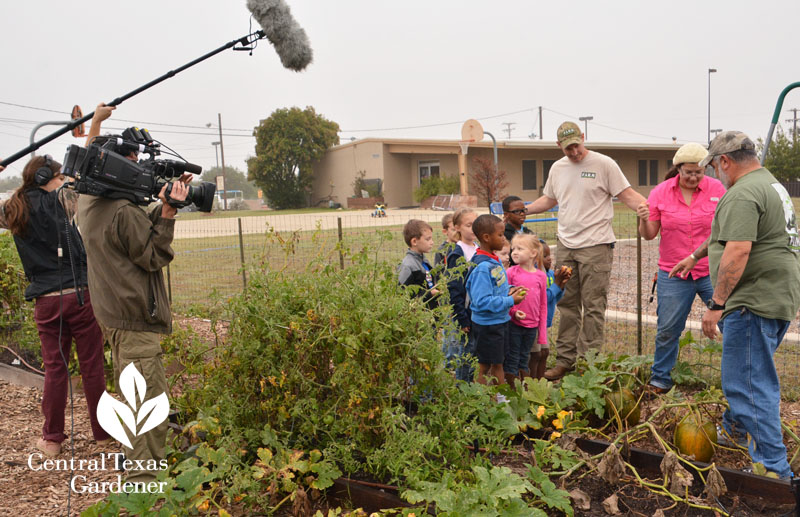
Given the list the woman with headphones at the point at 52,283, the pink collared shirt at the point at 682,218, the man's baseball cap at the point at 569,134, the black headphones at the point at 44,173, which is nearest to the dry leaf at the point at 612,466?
the pink collared shirt at the point at 682,218

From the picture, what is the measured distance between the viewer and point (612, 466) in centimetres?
336

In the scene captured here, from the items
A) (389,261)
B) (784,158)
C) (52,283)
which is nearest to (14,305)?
(52,283)

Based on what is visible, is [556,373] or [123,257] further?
[556,373]

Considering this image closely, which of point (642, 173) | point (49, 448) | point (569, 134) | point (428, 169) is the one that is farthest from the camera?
point (642, 173)

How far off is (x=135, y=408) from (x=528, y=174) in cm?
3920

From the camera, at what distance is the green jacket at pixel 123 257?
337 cm

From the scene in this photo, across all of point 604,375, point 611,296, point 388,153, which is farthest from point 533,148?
point 604,375

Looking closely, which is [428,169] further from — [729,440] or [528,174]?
[729,440]

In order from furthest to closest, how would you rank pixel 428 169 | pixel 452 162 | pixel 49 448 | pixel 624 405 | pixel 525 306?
pixel 428 169 < pixel 452 162 < pixel 525 306 < pixel 49 448 < pixel 624 405

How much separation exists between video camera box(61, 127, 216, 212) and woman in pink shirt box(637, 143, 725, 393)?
3460 millimetres

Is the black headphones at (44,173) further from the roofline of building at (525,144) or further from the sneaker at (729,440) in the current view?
the roofline of building at (525,144)

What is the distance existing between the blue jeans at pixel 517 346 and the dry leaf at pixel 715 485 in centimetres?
171

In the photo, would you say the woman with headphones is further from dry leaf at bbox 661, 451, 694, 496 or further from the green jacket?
dry leaf at bbox 661, 451, 694, 496

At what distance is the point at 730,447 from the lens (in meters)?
3.86
